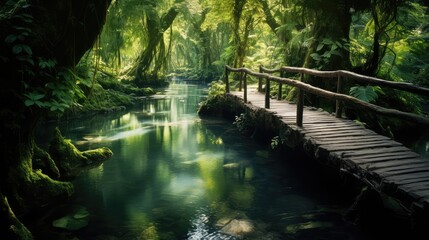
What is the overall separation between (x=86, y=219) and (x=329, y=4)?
10055 millimetres

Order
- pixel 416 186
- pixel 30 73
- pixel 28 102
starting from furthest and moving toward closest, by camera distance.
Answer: pixel 30 73 < pixel 28 102 < pixel 416 186

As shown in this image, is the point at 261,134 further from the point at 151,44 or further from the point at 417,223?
the point at 151,44

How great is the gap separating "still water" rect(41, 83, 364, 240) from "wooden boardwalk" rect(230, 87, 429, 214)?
1.19m

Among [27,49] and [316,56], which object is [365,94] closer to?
[316,56]

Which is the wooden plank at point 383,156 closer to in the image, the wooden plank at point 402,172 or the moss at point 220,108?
the wooden plank at point 402,172

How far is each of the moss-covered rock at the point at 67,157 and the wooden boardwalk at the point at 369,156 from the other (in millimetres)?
5402

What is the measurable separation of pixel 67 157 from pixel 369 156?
281 inches

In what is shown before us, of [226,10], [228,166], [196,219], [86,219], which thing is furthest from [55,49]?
[226,10]

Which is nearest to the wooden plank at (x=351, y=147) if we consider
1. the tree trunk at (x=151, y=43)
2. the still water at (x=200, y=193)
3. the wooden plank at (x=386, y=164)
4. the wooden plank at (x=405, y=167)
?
the wooden plank at (x=386, y=164)

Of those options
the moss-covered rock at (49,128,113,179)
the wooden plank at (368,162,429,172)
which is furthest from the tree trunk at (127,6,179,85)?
the wooden plank at (368,162,429,172)

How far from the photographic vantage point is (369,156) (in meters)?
6.45

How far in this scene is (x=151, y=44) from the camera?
31.3 metres

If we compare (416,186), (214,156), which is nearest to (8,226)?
(416,186)

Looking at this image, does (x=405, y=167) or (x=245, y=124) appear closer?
(x=405, y=167)
